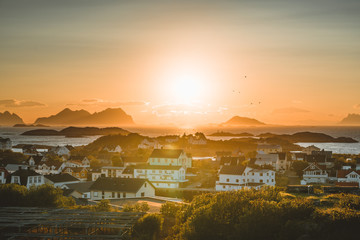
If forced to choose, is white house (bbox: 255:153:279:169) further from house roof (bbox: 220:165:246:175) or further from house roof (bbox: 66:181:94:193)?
house roof (bbox: 66:181:94:193)

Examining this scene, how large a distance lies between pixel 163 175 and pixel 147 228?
3836 centimetres

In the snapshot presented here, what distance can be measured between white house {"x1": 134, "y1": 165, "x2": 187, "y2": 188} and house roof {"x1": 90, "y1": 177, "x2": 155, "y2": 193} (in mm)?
12054

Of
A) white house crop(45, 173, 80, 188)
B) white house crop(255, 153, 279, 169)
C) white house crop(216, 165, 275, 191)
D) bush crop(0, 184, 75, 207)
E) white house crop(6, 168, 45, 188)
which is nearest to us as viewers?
bush crop(0, 184, 75, 207)

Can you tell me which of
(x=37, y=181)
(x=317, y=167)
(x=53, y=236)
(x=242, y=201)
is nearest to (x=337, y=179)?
(x=317, y=167)

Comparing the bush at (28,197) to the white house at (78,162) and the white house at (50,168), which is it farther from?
the white house at (78,162)

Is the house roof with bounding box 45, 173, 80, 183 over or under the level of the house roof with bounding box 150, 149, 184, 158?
Answer: under

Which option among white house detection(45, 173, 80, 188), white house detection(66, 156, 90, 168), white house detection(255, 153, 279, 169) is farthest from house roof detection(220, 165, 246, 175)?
white house detection(66, 156, 90, 168)

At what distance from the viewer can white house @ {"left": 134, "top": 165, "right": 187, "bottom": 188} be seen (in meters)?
55.9

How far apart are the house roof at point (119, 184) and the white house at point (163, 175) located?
1205 cm

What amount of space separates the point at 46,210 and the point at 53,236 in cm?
366

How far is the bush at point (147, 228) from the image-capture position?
18.1m

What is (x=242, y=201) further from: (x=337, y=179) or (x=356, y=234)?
(x=337, y=179)

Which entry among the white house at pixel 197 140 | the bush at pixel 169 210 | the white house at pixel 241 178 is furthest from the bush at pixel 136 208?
the white house at pixel 197 140

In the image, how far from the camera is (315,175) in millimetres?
57938
